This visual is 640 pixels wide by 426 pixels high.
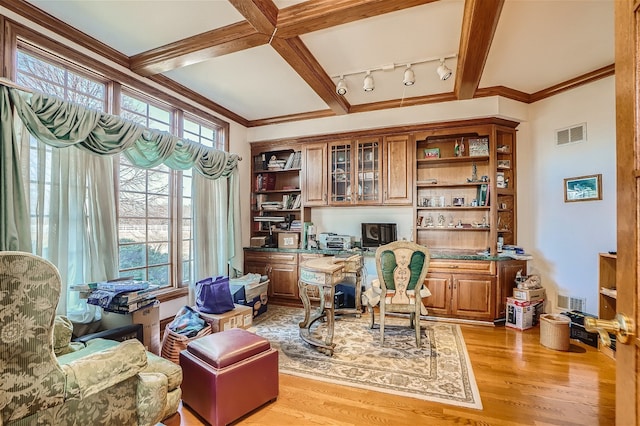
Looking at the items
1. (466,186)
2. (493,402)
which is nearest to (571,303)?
(466,186)

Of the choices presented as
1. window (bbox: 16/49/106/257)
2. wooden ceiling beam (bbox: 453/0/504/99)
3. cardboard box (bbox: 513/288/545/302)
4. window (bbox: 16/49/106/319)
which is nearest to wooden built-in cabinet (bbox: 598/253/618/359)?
cardboard box (bbox: 513/288/545/302)

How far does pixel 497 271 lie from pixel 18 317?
4042 mm

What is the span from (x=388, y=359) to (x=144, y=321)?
6.94 ft

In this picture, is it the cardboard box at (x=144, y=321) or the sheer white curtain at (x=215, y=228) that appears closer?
the cardboard box at (x=144, y=321)

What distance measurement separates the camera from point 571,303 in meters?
3.45

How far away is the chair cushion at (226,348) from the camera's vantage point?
1.82 meters

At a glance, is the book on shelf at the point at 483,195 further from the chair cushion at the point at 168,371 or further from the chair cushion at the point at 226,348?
the chair cushion at the point at 168,371

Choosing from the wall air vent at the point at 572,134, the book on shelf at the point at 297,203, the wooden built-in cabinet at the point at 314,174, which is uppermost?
the wall air vent at the point at 572,134

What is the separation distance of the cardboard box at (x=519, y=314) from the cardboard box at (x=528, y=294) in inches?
2.2

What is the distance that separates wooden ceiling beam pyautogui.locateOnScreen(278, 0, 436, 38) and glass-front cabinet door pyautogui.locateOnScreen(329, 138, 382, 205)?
7.05 feet

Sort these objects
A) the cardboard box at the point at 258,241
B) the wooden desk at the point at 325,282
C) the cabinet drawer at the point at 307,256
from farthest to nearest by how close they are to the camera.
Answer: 1. the cardboard box at the point at 258,241
2. the cabinet drawer at the point at 307,256
3. the wooden desk at the point at 325,282

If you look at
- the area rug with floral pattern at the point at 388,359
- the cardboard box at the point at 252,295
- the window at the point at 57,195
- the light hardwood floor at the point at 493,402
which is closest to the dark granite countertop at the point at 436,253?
the cardboard box at the point at 252,295

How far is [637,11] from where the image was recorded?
0.68 metres

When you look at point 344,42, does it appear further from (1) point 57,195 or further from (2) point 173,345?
(2) point 173,345
